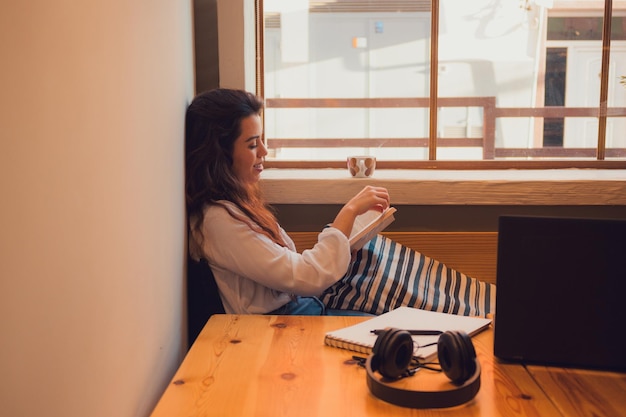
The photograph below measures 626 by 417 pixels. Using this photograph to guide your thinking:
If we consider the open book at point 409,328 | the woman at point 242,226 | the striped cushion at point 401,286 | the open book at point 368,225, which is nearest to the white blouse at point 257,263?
the woman at point 242,226

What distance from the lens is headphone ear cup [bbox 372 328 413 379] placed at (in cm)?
111

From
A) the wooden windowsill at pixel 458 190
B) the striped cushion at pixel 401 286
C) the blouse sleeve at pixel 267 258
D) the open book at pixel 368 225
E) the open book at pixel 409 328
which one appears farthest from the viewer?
the wooden windowsill at pixel 458 190

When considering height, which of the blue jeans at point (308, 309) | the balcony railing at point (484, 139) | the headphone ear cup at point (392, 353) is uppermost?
the balcony railing at point (484, 139)

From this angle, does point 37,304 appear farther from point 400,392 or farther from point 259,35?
point 259,35

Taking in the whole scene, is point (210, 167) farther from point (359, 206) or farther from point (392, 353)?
point (392, 353)

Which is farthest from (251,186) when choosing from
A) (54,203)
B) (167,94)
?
(54,203)

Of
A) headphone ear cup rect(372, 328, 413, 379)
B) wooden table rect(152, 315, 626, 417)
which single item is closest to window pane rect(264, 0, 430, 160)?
wooden table rect(152, 315, 626, 417)

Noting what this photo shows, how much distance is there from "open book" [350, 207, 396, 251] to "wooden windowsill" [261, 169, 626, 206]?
0.71ft

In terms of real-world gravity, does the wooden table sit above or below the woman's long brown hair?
below

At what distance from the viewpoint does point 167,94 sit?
1600 mm

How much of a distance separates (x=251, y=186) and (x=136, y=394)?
95cm

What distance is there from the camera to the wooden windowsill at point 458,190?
229 centimetres

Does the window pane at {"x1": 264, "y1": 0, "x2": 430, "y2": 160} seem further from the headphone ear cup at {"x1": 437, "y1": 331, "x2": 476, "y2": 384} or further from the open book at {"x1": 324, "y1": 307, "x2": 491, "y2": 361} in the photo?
the headphone ear cup at {"x1": 437, "y1": 331, "x2": 476, "y2": 384}

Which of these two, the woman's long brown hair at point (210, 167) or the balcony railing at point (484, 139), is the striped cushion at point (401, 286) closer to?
the woman's long brown hair at point (210, 167)
